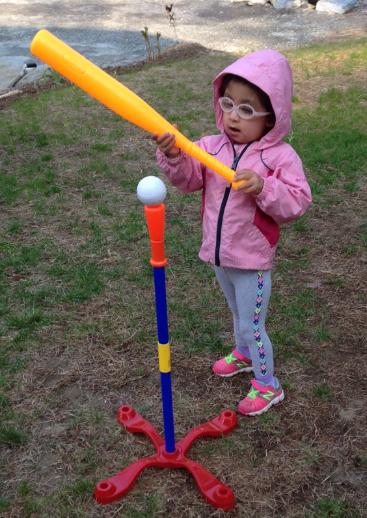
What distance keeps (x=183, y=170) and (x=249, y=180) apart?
11.8 inches

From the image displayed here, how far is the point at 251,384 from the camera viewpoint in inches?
107

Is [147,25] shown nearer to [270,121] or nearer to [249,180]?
[270,121]

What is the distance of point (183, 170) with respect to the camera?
213 cm

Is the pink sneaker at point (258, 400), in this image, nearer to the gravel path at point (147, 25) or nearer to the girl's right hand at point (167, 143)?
the girl's right hand at point (167, 143)

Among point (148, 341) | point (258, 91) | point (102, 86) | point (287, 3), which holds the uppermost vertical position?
point (102, 86)

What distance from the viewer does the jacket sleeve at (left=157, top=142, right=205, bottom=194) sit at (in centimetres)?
210

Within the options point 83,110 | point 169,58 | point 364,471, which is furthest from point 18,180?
point 169,58

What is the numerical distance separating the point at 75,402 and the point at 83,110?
14.6 feet

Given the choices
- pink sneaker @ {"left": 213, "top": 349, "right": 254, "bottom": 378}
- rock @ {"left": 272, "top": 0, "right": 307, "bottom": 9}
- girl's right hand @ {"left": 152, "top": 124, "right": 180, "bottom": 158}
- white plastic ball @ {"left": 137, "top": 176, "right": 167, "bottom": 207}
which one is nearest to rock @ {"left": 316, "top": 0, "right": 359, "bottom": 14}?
rock @ {"left": 272, "top": 0, "right": 307, "bottom": 9}

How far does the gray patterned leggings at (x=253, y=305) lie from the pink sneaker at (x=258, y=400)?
38 millimetres

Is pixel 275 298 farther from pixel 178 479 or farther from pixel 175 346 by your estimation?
pixel 178 479

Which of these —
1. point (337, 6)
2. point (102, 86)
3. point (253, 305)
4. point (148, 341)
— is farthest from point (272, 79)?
point (337, 6)

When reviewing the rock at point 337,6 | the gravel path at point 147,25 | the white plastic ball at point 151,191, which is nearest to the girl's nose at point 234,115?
the white plastic ball at point 151,191

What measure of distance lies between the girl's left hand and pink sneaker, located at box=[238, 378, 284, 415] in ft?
3.40
